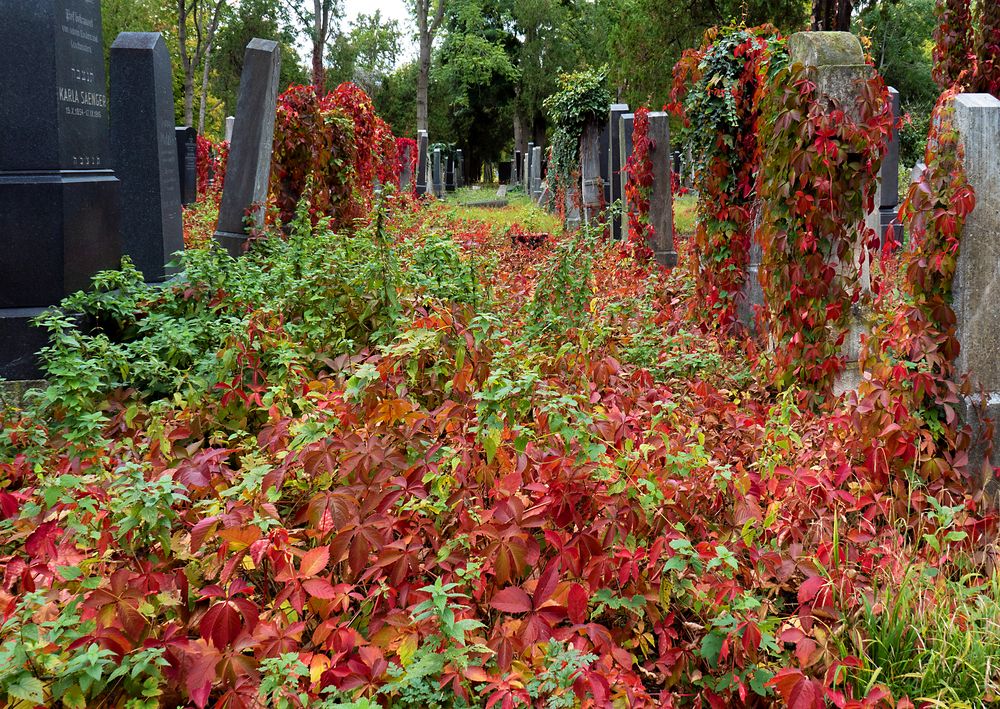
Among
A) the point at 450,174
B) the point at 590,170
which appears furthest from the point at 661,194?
the point at 450,174

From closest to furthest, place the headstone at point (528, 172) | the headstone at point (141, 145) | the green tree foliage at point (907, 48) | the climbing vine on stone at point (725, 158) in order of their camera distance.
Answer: the climbing vine on stone at point (725, 158) → the headstone at point (141, 145) → the headstone at point (528, 172) → the green tree foliage at point (907, 48)

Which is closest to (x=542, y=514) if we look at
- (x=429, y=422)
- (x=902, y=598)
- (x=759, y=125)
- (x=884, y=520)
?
(x=429, y=422)

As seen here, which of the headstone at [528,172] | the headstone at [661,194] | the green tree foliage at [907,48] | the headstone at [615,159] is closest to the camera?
the headstone at [661,194]

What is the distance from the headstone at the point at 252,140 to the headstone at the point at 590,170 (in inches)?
229

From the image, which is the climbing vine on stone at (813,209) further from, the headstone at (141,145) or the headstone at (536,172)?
the headstone at (536,172)

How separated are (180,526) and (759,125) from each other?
13.2ft

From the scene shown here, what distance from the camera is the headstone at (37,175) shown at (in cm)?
495

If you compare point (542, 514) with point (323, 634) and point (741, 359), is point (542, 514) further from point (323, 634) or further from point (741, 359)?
point (741, 359)

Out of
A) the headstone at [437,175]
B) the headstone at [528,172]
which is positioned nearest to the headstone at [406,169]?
the headstone at [437,175]

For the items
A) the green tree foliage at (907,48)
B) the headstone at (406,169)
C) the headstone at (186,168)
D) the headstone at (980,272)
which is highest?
the green tree foliage at (907,48)

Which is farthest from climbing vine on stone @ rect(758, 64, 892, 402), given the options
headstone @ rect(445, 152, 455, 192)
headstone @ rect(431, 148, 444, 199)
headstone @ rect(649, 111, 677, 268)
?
headstone @ rect(445, 152, 455, 192)

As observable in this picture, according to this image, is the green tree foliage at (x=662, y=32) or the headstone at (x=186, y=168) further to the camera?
the green tree foliage at (x=662, y=32)

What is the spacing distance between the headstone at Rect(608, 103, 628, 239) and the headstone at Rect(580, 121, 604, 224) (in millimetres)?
284

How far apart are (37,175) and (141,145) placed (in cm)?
238
